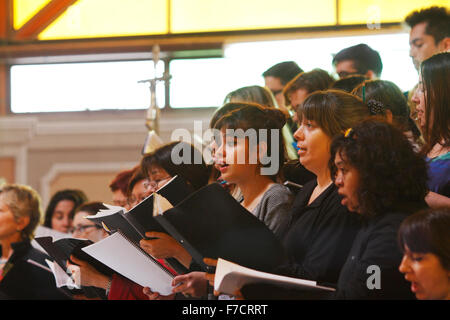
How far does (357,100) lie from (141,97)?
12.6ft

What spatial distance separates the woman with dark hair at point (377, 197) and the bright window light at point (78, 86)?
4083 mm

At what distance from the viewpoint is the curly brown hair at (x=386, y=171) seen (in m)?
1.73

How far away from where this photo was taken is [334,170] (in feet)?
6.19

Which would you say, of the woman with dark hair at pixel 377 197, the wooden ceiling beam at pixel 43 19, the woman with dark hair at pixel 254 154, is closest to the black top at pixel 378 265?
the woman with dark hair at pixel 377 197

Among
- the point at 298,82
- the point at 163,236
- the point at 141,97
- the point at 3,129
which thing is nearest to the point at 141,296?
the point at 163,236

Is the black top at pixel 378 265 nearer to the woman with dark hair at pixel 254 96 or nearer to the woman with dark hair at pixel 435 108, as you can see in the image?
the woman with dark hair at pixel 435 108

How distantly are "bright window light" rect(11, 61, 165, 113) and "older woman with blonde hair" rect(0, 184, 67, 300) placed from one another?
2.12 metres

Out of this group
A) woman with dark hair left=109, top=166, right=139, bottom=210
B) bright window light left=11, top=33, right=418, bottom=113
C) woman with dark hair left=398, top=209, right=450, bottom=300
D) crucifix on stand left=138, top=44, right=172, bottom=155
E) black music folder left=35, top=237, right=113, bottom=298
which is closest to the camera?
woman with dark hair left=398, top=209, right=450, bottom=300

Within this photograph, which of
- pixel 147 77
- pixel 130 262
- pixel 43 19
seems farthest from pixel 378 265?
pixel 43 19

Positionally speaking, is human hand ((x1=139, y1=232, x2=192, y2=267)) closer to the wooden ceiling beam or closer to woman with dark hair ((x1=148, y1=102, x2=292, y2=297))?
woman with dark hair ((x1=148, y1=102, x2=292, y2=297))

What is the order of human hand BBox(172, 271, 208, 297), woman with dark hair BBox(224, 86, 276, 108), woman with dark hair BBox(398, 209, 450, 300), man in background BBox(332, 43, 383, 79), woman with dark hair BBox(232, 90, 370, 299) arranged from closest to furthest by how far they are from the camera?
woman with dark hair BBox(398, 209, 450, 300)
woman with dark hair BBox(232, 90, 370, 299)
human hand BBox(172, 271, 208, 297)
woman with dark hair BBox(224, 86, 276, 108)
man in background BBox(332, 43, 383, 79)

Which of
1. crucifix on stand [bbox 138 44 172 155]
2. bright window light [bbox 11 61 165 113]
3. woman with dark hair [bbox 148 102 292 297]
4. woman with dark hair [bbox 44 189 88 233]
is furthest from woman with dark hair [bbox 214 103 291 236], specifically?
bright window light [bbox 11 61 165 113]

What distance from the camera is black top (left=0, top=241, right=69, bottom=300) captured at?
3111 mm

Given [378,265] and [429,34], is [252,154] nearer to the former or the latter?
[378,265]
